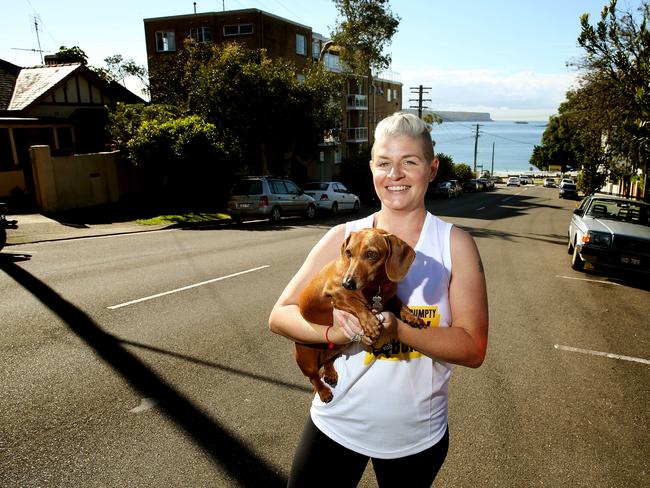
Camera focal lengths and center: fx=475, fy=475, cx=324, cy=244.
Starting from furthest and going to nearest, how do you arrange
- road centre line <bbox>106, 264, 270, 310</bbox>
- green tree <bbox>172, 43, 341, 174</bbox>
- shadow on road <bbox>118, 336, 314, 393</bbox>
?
green tree <bbox>172, 43, 341, 174</bbox> → road centre line <bbox>106, 264, 270, 310</bbox> → shadow on road <bbox>118, 336, 314, 393</bbox>

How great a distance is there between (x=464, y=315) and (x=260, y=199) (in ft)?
60.0

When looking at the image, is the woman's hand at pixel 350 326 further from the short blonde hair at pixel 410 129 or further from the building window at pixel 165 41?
the building window at pixel 165 41

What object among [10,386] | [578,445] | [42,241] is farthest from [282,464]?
[42,241]

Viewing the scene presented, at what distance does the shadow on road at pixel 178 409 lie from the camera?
12.1 ft

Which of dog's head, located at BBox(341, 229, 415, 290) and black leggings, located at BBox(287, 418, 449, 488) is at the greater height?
dog's head, located at BBox(341, 229, 415, 290)

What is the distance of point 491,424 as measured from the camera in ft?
14.5

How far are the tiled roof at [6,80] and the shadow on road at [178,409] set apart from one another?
24.8 meters

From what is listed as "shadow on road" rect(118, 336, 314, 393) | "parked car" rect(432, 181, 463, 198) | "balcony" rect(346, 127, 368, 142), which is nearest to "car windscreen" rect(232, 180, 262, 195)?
"shadow on road" rect(118, 336, 314, 393)

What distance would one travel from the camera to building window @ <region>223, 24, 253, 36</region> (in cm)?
3862

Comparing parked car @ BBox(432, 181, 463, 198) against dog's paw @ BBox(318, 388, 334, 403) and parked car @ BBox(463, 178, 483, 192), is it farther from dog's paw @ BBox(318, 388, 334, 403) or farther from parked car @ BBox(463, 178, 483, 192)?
dog's paw @ BBox(318, 388, 334, 403)

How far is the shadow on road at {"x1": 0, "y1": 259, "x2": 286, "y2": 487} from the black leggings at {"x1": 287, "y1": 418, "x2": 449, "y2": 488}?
158 centimetres

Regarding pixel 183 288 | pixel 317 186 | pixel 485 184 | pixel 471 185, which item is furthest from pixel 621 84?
pixel 485 184

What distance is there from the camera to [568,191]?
167ft

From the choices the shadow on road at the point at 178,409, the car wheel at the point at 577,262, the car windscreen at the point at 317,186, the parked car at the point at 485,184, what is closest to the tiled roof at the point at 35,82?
the car windscreen at the point at 317,186
